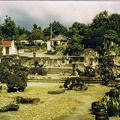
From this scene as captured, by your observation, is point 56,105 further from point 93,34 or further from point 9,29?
point 9,29

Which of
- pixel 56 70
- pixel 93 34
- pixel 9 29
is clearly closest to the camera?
pixel 56 70

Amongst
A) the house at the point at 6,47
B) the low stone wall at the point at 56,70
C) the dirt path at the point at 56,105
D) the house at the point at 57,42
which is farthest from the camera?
the house at the point at 57,42

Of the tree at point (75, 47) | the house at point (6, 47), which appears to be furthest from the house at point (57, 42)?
the house at point (6, 47)

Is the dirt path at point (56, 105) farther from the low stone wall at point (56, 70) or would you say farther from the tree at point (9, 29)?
the tree at point (9, 29)

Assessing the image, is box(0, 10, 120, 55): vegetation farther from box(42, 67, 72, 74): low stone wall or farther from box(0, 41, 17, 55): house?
box(42, 67, 72, 74): low stone wall

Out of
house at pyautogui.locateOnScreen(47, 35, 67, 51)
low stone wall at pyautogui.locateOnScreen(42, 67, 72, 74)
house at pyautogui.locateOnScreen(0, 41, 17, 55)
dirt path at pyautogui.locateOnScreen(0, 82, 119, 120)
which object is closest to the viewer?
dirt path at pyautogui.locateOnScreen(0, 82, 119, 120)

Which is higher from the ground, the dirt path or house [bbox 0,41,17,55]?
house [bbox 0,41,17,55]

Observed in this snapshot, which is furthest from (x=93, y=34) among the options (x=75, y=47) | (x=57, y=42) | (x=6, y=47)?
(x=6, y=47)


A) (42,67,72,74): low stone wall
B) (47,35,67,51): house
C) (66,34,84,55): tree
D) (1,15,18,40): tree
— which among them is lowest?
(42,67,72,74): low stone wall

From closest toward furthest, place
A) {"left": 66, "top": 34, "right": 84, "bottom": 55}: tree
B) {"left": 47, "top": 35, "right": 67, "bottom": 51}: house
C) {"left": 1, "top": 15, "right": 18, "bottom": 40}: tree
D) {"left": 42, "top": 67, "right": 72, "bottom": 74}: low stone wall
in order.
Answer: {"left": 42, "top": 67, "right": 72, "bottom": 74}: low stone wall, {"left": 66, "top": 34, "right": 84, "bottom": 55}: tree, {"left": 47, "top": 35, "right": 67, "bottom": 51}: house, {"left": 1, "top": 15, "right": 18, "bottom": 40}: tree

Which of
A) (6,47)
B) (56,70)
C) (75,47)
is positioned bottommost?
(56,70)

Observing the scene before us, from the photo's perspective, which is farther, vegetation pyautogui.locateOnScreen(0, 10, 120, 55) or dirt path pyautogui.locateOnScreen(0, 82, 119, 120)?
vegetation pyautogui.locateOnScreen(0, 10, 120, 55)

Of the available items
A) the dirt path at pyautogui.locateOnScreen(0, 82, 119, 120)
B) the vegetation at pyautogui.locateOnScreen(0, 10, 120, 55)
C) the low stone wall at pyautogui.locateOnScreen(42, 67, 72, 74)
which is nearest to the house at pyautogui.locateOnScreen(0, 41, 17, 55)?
the vegetation at pyautogui.locateOnScreen(0, 10, 120, 55)

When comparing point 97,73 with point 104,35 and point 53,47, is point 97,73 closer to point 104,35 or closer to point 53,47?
point 104,35
